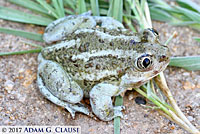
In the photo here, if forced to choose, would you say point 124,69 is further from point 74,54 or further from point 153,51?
point 74,54

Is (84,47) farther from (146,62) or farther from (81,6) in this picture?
(81,6)

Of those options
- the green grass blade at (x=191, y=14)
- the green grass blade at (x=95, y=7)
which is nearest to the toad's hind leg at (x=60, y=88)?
the green grass blade at (x=95, y=7)

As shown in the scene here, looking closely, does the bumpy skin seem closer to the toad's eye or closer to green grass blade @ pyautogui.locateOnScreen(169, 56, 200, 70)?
the toad's eye

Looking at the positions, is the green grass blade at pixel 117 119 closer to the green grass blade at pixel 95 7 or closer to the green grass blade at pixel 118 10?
the green grass blade at pixel 118 10

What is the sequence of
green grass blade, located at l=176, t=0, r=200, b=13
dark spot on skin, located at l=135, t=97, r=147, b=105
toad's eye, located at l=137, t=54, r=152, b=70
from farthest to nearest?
1. green grass blade, located at l=176, t=0, r=200, b=13
2. dark spot on skin, located at l=135, t=97, r=147, b=105
3. toad's eye, located at l=137, t=54, r=152, b=70

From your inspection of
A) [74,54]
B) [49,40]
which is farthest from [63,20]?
[74,54]

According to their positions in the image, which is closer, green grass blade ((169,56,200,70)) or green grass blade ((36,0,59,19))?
green grass blade ((169,56,200,70))

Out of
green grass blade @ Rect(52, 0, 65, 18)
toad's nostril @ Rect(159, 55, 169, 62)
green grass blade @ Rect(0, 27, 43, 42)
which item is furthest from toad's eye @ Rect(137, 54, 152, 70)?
green grass blade @ Rect(0, 27, 43, 42)
